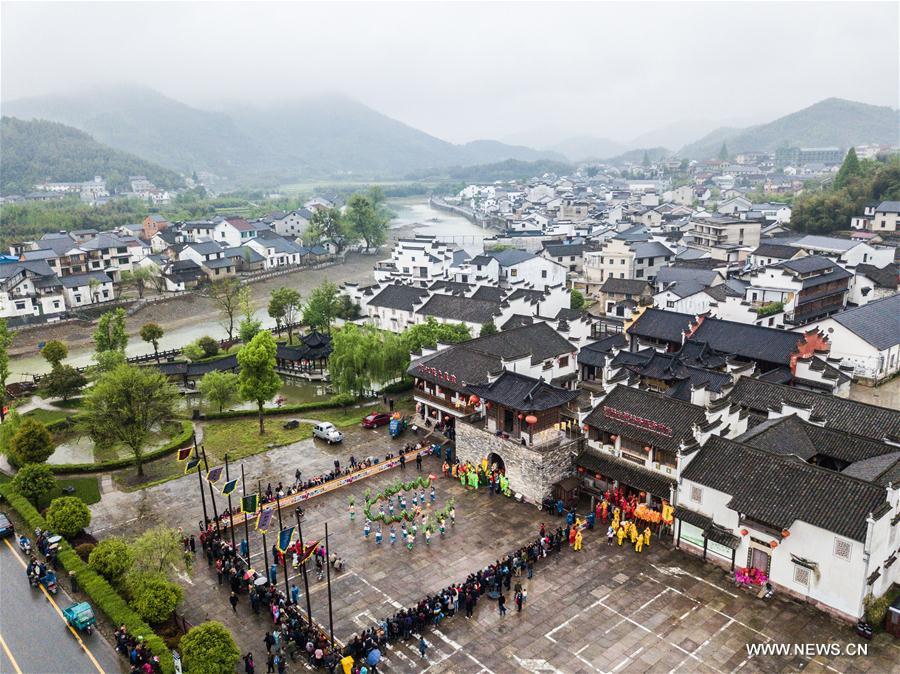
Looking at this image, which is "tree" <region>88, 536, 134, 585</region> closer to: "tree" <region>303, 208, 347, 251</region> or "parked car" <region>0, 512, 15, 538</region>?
"parked car" <region>0, 512, 15, 538</region>

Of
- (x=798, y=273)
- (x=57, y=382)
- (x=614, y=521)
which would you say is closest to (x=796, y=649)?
(x=614, y=521)

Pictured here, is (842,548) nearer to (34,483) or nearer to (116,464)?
(34,483)

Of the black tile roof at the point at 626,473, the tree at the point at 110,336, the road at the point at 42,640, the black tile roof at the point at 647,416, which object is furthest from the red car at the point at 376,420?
the tree at the point at 110,336

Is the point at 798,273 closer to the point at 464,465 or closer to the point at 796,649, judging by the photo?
the point at 464,465

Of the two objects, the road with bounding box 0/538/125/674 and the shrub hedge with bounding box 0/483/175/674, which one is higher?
the shrub hedge with bounding box 0/483/175/674

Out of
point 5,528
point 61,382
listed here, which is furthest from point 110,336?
point 5,528

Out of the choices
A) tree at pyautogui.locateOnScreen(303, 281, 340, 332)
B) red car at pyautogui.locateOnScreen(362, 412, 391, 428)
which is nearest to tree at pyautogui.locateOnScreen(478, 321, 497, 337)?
red car at pyautogui.locateOnScreen(362, 412, 391, 428)
